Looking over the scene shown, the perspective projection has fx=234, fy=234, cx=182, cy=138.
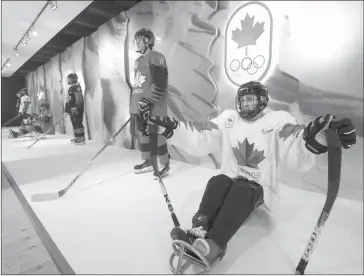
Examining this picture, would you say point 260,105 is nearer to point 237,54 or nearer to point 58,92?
point 237,54

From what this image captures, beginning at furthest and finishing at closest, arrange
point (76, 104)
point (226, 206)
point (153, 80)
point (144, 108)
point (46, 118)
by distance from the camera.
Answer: point (46, 118) → point (76, 104) → point (153, 80) → point (144, 108) → point (226, 206)

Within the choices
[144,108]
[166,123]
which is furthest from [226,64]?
[166,123]

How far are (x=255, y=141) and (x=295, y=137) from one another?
0.20 m

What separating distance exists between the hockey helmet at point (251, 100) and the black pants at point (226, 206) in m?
0.36

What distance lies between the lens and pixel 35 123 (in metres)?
6.02

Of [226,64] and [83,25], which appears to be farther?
[83,25]

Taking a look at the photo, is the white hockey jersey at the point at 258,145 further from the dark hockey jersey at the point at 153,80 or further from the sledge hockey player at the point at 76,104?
the sledge hockey player at the point at 76,104

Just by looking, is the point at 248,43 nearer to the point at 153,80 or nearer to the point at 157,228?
the point at 153,80

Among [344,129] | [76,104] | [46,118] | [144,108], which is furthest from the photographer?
[46,118]

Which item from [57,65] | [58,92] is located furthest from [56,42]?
[58,92]

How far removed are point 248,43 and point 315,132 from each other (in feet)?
5.35

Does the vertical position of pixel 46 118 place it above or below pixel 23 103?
below

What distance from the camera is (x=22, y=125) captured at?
5.82m

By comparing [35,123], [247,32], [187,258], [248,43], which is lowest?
[35,123]
